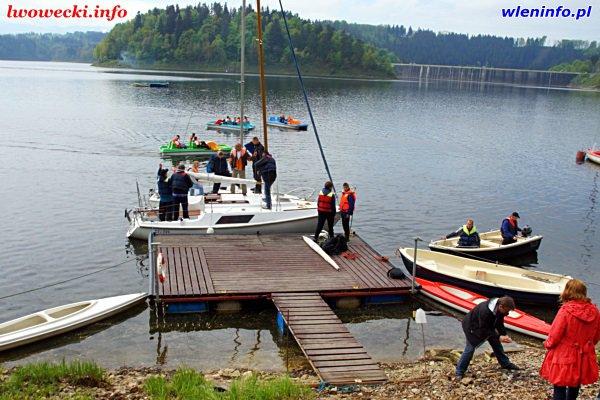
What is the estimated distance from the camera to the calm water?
1580 centimetres

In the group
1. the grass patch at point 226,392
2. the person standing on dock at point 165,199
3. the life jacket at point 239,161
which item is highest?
the life jacket at point 239,161

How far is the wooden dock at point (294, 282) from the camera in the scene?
519 inches

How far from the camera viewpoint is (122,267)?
69.8ft

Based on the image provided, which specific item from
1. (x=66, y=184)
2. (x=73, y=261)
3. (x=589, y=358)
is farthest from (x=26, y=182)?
(x=589, y=358)

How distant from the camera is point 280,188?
34562 mm

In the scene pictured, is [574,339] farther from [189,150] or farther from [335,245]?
[189,150]

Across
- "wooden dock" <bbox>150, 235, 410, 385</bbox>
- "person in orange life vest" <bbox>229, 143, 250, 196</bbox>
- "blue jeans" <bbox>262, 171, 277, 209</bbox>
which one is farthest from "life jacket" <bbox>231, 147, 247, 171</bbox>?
"wooden dock" <bbox>150, 235, 410, 385</bbox>

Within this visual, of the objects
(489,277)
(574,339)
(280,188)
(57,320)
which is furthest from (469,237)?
(280,188)

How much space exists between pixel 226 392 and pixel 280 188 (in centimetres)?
2424

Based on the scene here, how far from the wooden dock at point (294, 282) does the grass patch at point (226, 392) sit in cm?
147

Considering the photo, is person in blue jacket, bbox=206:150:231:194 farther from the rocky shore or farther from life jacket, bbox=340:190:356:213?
the rocky shore

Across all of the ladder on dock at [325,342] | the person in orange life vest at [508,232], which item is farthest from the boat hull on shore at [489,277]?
the ladder on dock at [325,342]

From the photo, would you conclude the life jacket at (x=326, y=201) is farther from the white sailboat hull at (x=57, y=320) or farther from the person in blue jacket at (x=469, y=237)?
the white sailboat hull at (x=57, y=320)

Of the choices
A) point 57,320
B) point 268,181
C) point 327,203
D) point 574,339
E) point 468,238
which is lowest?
point 57,320
